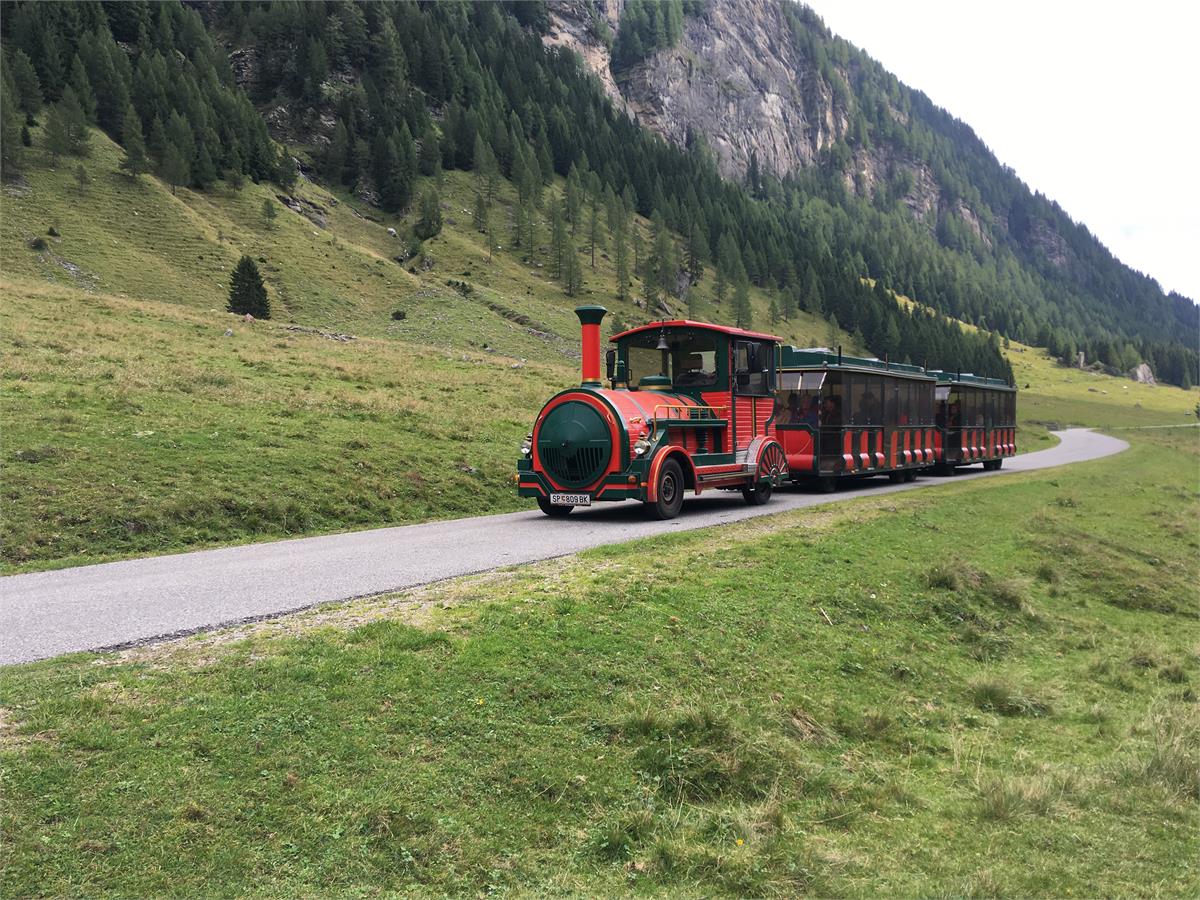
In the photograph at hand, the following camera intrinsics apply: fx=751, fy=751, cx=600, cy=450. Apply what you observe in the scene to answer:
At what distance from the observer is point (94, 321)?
34531 millimetres

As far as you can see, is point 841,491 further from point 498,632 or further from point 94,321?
point 94,321

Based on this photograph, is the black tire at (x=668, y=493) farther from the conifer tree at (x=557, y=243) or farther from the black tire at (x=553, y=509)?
the conifer tree at (x=557, y=243)

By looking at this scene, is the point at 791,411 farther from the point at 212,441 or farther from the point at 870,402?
the point at 212,441

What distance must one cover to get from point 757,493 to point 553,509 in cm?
563

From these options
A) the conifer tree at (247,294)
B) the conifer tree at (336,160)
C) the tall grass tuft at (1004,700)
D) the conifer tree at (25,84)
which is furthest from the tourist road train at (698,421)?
the conifer tree at (336,160)

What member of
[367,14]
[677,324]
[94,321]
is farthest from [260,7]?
[677,324]

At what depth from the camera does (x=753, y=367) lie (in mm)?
19109

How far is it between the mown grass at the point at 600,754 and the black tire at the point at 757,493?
8680 millimetres

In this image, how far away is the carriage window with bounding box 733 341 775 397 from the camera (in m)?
18.6

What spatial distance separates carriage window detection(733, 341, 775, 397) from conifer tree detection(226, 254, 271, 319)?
4814cm

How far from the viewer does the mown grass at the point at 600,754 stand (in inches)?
170

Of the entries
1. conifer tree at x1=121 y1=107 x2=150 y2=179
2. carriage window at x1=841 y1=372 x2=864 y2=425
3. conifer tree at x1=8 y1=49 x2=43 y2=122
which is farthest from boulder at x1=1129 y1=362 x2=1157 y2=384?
conifer tree at x1=8 y1=49 x2=43 y2=122

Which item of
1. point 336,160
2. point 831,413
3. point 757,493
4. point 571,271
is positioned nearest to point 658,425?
point 757,493

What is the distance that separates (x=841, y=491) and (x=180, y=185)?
284 ft
